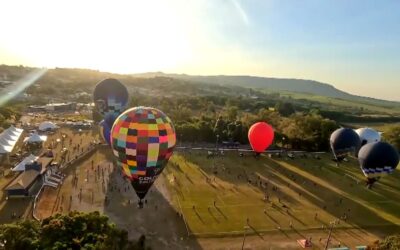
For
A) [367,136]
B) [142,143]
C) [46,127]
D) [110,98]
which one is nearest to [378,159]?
[367,136]

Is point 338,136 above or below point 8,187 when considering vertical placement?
above

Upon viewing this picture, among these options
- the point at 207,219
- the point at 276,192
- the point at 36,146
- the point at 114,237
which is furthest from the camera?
the point at 36,146

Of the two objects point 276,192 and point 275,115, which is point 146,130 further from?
point 275,115

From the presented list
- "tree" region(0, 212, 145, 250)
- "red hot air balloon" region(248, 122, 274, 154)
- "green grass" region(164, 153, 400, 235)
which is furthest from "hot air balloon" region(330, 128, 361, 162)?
"tree" region(0, 212, 145, 250)

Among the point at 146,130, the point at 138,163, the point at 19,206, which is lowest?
the point at 19,206

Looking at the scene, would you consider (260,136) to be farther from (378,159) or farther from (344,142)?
(378,159)

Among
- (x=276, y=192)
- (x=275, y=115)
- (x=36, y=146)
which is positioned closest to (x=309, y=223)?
(x=276, y=192)

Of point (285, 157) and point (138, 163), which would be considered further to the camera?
point (285, 157)
